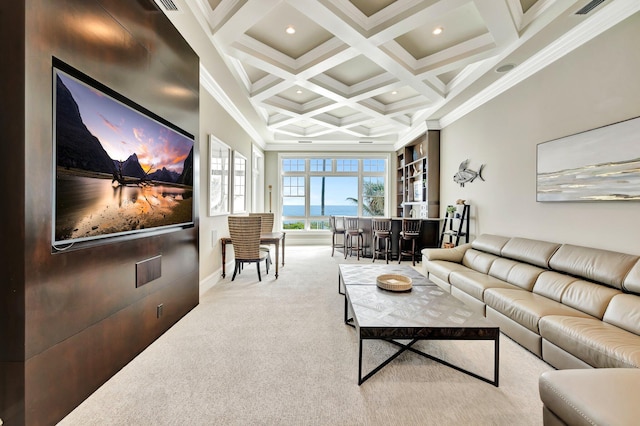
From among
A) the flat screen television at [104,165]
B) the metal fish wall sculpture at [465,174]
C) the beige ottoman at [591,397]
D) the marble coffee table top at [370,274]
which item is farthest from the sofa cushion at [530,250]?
the flat screen television at [104,165]

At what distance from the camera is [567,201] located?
2.89m

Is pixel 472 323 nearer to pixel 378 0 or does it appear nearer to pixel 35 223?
pixel 35 223

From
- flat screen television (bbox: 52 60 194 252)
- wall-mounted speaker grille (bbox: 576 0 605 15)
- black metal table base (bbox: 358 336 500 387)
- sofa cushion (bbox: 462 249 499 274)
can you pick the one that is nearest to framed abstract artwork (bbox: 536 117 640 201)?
sofa cushion (bbox: 462 249 499 274)

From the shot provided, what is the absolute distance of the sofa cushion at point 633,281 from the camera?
6.55ft

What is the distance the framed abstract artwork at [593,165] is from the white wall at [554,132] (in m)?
0.09

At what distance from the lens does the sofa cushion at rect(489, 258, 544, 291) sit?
9.17 ft

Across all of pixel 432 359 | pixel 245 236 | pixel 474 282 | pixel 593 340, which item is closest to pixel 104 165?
pixel 245 236

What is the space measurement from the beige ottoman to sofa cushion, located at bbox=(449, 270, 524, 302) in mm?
1595

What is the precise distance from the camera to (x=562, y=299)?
2398 mm

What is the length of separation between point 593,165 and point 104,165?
4184 millimetres

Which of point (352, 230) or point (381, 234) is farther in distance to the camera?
point (352, 230)

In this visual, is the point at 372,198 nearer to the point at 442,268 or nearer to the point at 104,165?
the point at 442,268

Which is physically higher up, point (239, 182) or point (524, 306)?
point (239, 182)

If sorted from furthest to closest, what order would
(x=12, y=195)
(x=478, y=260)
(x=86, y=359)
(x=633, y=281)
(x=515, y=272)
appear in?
(x=478, y=260) → (x=515, y=272) → (x=633, y=281) → (x=86, y=359) → (x=12, y=195)
